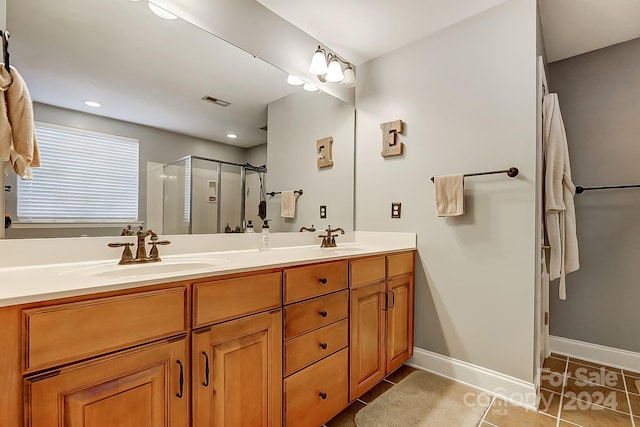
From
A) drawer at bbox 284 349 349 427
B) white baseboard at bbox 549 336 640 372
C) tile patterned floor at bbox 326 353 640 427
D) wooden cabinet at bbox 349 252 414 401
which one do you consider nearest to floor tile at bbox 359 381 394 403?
tile patterned floor at bbox 326 353 640 427

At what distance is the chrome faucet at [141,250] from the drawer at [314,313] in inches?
26.1

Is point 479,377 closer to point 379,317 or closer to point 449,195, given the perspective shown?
point 379,317

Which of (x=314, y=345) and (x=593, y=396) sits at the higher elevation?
(x=314, y=345)

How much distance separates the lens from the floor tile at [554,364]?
2205mm

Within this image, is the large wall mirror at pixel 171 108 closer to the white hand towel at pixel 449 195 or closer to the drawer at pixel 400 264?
the drawer at pixel 400 264

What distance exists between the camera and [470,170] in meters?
2.00

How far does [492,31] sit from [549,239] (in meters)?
1.39

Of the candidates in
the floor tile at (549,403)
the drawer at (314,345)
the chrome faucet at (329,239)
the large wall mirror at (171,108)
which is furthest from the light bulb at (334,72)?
the floor tile at (549,403)

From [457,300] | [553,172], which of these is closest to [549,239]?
[553,172]

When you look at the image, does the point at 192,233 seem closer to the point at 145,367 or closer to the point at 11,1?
the point at 145,367

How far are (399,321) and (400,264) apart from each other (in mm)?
380

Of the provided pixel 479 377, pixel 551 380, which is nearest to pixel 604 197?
pixel 551 380

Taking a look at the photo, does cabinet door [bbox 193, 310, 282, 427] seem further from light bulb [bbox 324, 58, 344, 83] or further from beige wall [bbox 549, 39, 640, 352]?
beige wall [bbox 549, 39, 640, 352]

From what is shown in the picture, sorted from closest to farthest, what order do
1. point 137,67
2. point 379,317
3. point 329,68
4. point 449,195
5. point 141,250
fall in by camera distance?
point 141,250, point 137,67, point 379,317, point 449,195, point 329,68
